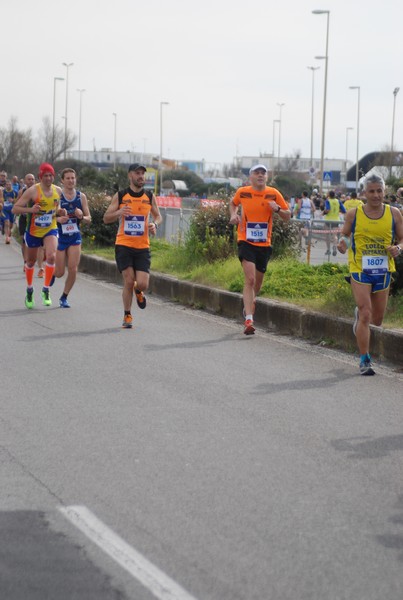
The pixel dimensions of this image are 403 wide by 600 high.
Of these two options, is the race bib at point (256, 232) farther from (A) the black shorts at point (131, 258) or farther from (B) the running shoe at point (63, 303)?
(B) the running shoe at point (63, 303)

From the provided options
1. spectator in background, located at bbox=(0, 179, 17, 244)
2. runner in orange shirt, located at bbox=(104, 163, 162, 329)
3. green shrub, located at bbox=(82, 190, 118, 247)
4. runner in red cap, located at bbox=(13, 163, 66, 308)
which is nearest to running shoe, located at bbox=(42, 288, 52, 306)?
runner in red cap, located at bbox=(13, 163, 66, 308)

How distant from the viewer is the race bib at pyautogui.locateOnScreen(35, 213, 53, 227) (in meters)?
16.6

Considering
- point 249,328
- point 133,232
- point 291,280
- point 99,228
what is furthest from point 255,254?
point 99,228

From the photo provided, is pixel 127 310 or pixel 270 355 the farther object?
pixel 127 310

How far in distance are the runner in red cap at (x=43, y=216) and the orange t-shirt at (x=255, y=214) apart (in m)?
3.19

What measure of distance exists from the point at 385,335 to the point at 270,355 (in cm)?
116

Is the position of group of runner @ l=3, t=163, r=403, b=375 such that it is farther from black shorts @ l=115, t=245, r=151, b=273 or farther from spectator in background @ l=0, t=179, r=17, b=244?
spectator in background @ l=0, t=179, r=17, b=244

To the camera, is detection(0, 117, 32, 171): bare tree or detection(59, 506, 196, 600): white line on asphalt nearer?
detection(59, 506, 196, 600): white line on asphalt

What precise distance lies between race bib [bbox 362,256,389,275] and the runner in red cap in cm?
638

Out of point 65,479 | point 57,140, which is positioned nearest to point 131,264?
point 65,479

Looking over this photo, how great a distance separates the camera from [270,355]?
1216 cm

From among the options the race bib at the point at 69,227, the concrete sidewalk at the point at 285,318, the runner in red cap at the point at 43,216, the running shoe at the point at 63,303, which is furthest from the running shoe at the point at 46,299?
the concrete sidewalk at the point at 285,318

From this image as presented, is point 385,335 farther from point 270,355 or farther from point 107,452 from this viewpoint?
point 107,452

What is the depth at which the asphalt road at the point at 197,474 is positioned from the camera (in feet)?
16.7
